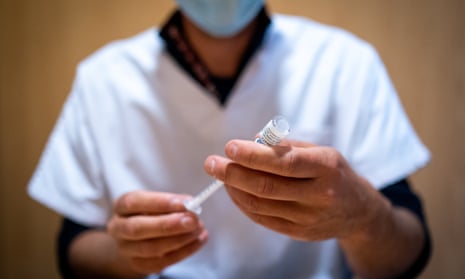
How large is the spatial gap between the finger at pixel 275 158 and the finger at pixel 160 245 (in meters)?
0.23

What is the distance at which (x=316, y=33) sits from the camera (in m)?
0.87

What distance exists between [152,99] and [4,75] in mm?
750

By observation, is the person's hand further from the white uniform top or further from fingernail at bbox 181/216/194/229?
the white uniform top

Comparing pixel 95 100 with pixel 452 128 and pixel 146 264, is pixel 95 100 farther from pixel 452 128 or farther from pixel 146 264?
pixel 452 128

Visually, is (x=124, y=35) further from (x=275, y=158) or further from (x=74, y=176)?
(x=275, y=158)

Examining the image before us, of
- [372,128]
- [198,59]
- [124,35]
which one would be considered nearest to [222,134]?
[198,59]

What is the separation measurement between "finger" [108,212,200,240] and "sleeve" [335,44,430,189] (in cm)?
34

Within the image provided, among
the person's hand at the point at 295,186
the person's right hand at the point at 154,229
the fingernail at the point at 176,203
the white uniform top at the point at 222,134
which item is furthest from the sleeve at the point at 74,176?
the person's hand at the point at 295,186

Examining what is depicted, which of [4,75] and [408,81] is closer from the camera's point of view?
[408,81]

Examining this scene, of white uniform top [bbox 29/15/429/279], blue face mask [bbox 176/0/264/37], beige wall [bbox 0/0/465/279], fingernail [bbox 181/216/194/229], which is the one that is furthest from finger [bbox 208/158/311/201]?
beige wall [bbox 0/0/465/279]

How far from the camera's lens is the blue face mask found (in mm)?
776

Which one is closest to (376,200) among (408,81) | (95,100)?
(95,100)

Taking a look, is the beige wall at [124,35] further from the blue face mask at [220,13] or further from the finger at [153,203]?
the finger at [153,203]

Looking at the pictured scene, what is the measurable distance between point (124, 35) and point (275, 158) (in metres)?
0.98
